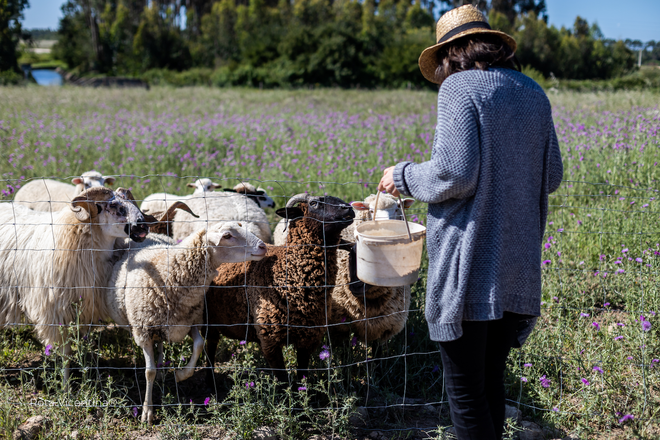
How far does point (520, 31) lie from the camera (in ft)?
149

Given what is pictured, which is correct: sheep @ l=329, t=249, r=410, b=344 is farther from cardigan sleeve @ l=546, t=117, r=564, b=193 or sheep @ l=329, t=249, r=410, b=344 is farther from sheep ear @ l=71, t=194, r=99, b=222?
sheep ear @ l=71, t=194, r=99, b=222

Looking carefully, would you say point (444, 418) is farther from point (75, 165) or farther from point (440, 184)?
point (75, 165)

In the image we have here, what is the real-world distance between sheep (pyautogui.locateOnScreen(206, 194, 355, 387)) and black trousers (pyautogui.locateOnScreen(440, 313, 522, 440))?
1385mm

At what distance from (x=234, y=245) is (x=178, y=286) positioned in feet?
1.60

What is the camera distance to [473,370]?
217cm

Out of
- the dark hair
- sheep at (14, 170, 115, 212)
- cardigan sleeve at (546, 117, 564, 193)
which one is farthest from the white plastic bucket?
sheep at (14, 170, 115, 212)

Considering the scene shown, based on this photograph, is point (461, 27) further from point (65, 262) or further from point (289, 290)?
point (65, 262)

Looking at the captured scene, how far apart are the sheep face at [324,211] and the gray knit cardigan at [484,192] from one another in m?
1.53

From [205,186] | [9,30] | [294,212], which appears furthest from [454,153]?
[9,30]

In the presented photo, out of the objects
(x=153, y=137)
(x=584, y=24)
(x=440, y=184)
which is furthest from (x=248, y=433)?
(x=584, y=24)

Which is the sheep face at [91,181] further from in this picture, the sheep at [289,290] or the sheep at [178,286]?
the sheep at [289,290]

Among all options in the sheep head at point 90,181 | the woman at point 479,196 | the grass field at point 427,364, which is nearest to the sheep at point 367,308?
the grass field at point 427,364

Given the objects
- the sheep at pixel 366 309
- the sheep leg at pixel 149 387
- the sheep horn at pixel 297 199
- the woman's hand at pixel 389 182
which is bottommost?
the sheep leg at pixel 149 387

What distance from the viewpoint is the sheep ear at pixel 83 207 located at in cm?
370
